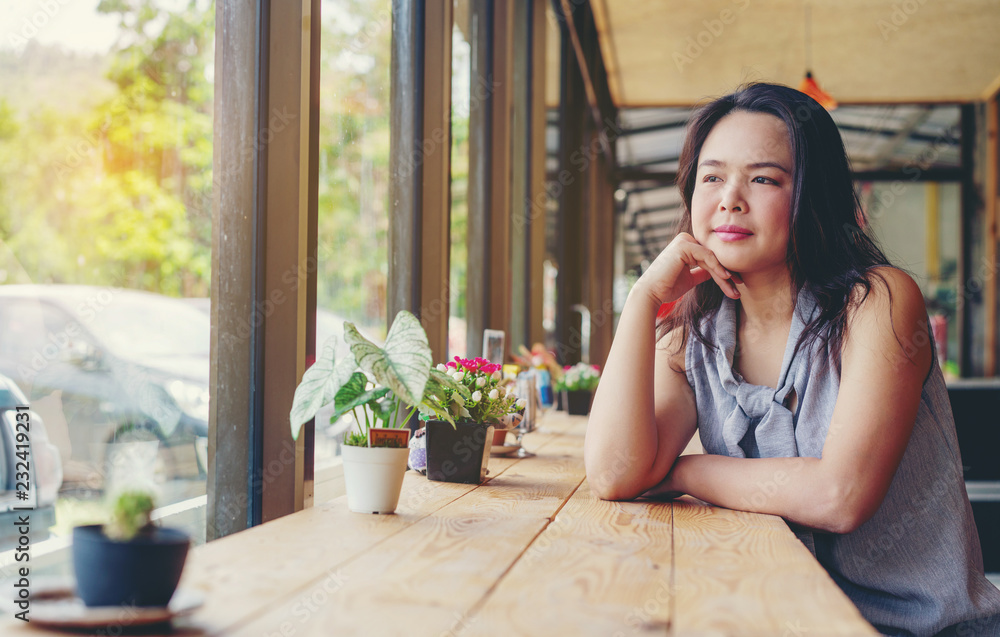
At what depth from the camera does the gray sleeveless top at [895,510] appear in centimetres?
135

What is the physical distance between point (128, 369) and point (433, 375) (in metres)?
0.46

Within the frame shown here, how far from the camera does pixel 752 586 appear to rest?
89 centimetres

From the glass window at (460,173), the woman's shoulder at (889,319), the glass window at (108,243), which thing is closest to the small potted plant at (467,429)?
the glass window at (108,243)

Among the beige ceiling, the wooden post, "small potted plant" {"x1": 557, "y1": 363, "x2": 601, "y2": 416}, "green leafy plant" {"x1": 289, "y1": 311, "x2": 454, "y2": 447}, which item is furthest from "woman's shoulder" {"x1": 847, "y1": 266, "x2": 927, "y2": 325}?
the wooden post

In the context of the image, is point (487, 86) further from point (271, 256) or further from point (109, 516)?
point (109, 516)

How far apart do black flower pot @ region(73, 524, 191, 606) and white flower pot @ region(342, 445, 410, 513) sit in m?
0.51

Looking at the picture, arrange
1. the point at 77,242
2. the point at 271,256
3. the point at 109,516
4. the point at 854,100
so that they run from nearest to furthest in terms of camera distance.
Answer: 1. the point at 109,516
2. the point at 77,242
3. the point at 271,256
4. the point at 854,100

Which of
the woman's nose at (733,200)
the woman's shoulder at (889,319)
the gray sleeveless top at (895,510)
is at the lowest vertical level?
the gray sleeveless top at (895,510)

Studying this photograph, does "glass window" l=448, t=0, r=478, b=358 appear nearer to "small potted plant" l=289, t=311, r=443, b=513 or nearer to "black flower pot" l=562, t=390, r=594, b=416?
"black flower pot" l=562, t=390, r=594, b=416

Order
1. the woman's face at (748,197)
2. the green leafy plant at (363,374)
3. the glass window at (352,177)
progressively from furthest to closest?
the glass window at (352,177) → the woman's face at (748,197) → the green leafy plant at (363,374)

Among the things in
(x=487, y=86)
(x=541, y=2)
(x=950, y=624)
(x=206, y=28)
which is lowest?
(x=950, y=624)

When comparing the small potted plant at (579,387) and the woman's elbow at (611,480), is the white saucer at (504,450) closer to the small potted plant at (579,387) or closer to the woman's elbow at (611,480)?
the woman's elbow at (611,480)

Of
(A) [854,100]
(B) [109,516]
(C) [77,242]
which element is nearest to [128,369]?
(C) [77,242]

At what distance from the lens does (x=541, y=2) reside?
14.2 ft
